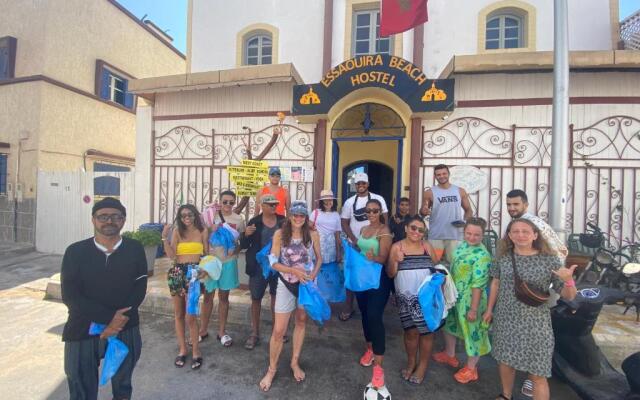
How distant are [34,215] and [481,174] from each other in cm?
1170

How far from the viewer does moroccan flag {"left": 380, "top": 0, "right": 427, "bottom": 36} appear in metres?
5.28

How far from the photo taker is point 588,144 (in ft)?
16.9

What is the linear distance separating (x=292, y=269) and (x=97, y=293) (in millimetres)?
1534

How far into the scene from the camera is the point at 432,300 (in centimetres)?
275

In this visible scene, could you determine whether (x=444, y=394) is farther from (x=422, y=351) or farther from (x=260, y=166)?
(x=260, y=166)

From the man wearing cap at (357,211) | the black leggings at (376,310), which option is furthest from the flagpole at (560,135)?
the black leggings at (376,310)

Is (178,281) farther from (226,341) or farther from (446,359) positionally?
(446,359)

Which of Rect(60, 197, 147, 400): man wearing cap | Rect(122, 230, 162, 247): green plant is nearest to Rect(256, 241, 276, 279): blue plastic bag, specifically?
Rect(60, 197, 147, 400): man wearing cap

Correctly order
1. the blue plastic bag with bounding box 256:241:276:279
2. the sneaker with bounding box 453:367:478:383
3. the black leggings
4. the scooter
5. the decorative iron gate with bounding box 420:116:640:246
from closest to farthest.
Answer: the scooter
the black leggings
the sneaker with bounding box 453:367:478:383
the blue plastic bag with bounding box 256:241:276:279
the decorative iron gate with bounding box 420:116:640:246

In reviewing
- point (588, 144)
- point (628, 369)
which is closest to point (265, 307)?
point (628, 369)

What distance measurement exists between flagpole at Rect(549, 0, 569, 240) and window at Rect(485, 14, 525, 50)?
11.5ft

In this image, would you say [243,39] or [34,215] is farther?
[34,215]

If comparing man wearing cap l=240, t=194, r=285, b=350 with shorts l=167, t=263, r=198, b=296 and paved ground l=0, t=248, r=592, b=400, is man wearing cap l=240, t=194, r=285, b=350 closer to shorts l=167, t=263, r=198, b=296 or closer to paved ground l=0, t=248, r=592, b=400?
paved ground l=0, t=248, r=592, b=400

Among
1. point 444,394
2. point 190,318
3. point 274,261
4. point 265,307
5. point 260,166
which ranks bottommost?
point 444,394
